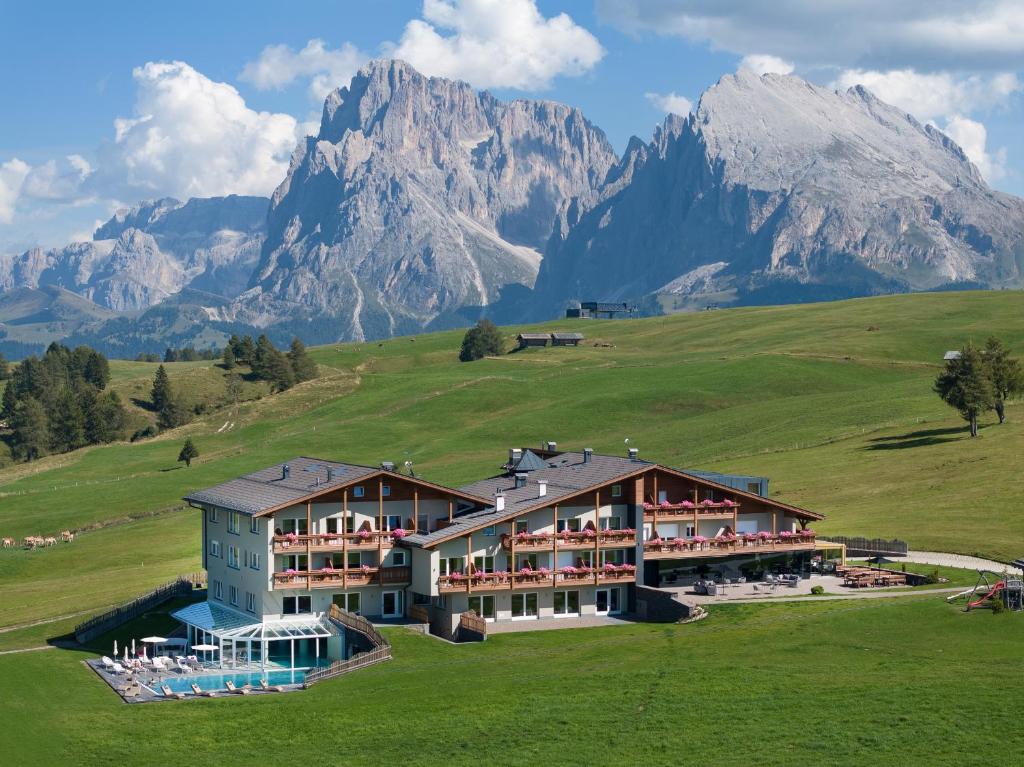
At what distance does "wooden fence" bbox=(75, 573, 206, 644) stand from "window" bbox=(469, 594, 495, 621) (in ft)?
70.4

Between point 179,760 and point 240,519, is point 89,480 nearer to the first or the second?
point 240,519

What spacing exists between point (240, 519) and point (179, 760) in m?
28.1

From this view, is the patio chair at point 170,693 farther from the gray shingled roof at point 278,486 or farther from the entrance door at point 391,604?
the entrance door at point 391,604

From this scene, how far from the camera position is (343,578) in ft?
244

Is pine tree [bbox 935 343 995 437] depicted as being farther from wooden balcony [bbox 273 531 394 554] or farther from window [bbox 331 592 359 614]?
window [bbox 331 592 359 614]

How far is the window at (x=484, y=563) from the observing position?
74.4 meters

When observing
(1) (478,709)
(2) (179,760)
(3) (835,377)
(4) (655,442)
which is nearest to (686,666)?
(1) (478,709)

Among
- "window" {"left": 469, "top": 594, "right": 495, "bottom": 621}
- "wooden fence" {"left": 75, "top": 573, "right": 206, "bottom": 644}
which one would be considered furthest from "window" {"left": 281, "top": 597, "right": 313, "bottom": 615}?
"wooden fence" {"left": 75, "top": 573, "right": 206, "bottom": 644}

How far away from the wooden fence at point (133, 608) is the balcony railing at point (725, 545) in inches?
1161

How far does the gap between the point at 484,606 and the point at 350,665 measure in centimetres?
1123

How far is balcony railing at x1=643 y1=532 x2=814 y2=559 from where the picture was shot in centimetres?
7844

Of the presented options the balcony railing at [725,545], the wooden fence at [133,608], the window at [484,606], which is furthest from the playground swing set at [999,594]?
the wooden fence at [133,608]

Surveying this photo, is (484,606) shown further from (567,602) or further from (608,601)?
(608,601)

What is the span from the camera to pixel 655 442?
155 meters
